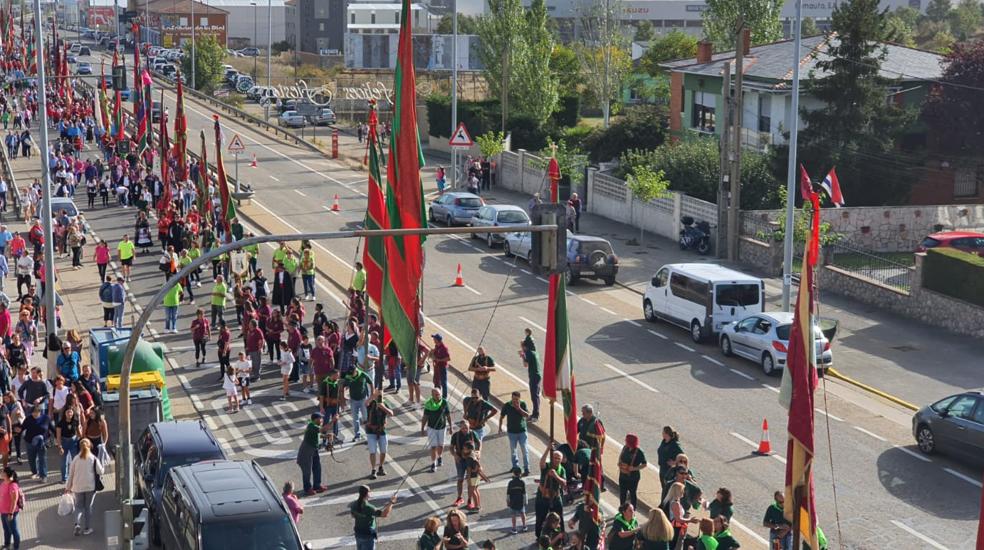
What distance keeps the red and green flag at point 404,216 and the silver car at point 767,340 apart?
35.2ft

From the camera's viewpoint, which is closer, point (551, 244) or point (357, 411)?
point (551, 244)

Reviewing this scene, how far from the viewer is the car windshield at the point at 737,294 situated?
3259cm

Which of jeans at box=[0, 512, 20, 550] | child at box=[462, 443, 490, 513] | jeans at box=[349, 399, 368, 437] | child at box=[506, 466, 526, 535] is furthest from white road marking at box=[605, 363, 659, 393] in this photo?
jeans at box=[0, 512, 20, 550]

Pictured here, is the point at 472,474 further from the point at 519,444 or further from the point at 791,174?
the point at 791,174

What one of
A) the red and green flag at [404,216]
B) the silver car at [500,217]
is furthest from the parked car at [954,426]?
the silver car at [500,217]

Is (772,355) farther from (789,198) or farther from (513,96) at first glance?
(513,96)

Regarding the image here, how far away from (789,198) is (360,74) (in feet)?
239

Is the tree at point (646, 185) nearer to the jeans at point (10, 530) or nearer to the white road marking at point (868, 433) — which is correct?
the white road marking at point (868, 433)

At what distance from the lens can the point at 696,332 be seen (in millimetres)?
33031

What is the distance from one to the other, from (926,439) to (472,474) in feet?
29.2

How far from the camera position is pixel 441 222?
161ft

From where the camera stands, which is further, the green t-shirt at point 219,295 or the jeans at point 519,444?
the green t-shirt at point 219,295

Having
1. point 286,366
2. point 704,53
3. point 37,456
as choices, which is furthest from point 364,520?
point 704,53

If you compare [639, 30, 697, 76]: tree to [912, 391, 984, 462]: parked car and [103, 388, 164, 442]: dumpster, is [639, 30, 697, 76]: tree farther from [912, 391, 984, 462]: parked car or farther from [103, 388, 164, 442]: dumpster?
[103, 388, 164, 442]: dumpster
